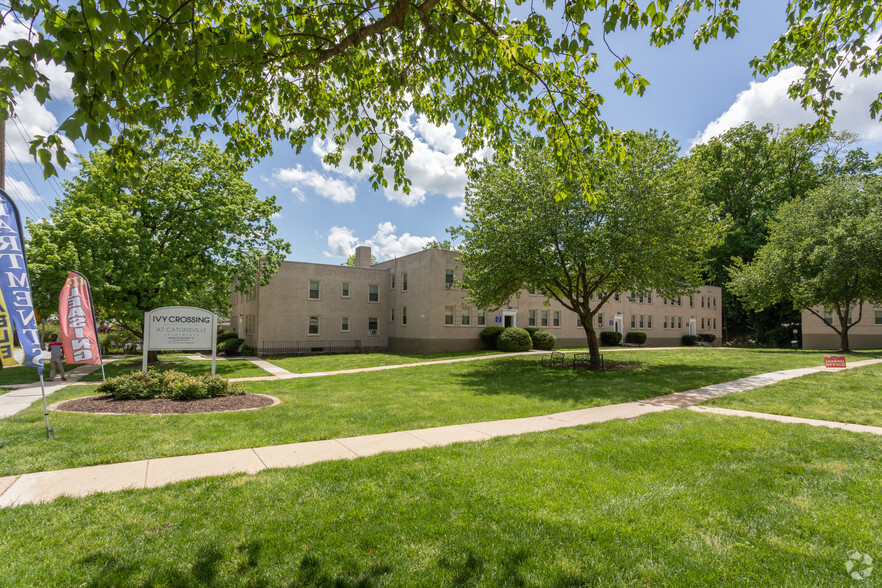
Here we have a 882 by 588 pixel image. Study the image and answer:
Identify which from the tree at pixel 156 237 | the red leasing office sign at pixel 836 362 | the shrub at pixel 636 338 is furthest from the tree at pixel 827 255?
the tree at pixel 156 237

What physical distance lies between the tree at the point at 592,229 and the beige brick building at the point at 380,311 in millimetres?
8540

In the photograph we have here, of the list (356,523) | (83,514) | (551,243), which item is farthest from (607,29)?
(551,243)

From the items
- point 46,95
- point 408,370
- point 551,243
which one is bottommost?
point 408,370

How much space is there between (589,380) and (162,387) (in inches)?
480

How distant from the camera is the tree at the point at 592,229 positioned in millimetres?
16250

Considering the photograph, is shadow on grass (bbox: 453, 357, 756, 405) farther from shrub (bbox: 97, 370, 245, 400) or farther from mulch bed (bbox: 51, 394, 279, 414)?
shrub (bbox: 97, 370, 245, 400)

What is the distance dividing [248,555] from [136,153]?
483 centimetres

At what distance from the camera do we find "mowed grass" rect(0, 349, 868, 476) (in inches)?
244

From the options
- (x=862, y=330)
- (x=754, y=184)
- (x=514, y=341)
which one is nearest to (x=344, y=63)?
(x=514, y=341)

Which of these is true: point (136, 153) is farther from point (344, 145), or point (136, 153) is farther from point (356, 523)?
point (356, 523)

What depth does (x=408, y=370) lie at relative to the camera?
59.2 feet

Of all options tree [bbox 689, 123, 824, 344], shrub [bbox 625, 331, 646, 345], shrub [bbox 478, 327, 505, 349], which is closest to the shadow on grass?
shrub [bbox 478, 327, 505, 349]

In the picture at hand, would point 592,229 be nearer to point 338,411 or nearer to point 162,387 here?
point 338,411

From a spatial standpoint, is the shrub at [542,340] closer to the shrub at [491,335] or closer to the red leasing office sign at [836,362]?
the shrub at [491,335]
